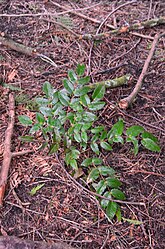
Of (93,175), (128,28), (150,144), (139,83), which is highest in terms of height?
(128,28)

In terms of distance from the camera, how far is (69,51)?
9.82ft

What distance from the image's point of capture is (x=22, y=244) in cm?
183

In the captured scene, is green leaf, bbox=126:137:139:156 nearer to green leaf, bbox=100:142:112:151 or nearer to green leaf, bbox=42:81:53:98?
green leaf, bbox=100:142:112:151

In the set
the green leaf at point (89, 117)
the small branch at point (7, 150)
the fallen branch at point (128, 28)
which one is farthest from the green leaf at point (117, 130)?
the fallen branch at point (128, 28)

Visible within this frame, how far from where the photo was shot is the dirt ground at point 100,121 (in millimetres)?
1961

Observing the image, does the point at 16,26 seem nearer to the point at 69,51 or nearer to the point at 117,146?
the point at 69,51

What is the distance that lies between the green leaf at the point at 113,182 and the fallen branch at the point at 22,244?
44 cm

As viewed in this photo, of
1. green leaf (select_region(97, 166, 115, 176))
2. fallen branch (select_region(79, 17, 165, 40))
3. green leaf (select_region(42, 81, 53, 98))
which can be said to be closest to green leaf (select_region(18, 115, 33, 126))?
green leaf (select_region(42, 81, 53, 98))

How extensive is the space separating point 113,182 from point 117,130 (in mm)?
344

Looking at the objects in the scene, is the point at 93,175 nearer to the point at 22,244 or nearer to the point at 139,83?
the point at 22,244

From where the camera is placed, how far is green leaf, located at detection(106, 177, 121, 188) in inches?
80.2

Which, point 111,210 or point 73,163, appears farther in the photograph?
point 73,163

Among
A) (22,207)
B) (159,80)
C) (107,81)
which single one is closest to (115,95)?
(107,81)

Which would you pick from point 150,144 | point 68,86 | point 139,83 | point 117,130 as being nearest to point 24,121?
point 68,86
